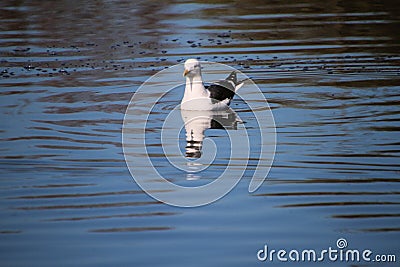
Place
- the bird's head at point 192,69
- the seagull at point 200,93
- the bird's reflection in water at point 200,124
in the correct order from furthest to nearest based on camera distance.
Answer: the bird's head at point 192,69 → the seagull at point 200,93 → the bird's reflection in water at point 200,124

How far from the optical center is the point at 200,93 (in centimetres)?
1206

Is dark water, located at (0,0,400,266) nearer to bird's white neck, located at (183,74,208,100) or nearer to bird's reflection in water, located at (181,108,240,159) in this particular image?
bird's reflection in water, located at (181,108,240,159)

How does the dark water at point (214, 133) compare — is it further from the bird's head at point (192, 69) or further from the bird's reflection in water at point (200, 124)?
the bird's head at point (192, 69)

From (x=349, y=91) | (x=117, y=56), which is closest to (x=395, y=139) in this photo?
(x=349, y=91)

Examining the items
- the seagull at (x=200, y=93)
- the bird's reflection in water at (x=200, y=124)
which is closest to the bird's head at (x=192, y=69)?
the seagull at (x=200, y=93)

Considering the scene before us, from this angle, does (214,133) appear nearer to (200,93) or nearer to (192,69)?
(200,93)

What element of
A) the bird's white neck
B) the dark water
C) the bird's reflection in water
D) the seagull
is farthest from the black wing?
the dark water

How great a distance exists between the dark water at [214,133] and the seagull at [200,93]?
37 cm

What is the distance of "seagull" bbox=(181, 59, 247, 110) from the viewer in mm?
11961

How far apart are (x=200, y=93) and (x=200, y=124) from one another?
2.87ft

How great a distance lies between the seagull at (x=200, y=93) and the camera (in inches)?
471

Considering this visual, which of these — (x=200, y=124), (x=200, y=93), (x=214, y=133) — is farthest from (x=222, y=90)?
(x=214, y=133)

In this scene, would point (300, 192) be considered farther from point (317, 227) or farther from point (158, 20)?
point (158, 20)

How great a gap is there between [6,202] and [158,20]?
36.7 feet
